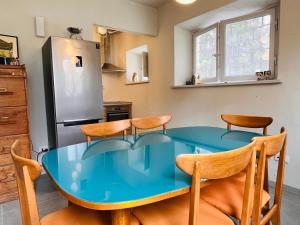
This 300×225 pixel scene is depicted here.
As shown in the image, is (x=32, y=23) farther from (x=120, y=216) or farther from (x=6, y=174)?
(x=120, y=216)

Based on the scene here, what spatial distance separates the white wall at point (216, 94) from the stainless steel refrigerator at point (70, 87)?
4.50 feet

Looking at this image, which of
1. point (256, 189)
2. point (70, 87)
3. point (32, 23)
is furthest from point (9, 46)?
point (256, 189)

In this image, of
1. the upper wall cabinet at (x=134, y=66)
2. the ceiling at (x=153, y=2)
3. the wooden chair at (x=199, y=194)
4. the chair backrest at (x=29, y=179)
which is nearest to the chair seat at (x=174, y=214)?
the wooden chair at (x=199, y=194)

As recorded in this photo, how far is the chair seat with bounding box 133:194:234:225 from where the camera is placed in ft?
3.23

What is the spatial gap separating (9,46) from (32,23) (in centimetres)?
41

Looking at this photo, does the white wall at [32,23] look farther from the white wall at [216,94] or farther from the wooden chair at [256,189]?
the wooden chair at [256,189]

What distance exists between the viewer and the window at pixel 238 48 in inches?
99.2

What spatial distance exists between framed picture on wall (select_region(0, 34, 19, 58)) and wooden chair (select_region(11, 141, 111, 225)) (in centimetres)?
187

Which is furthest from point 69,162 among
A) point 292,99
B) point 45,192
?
point 292,99

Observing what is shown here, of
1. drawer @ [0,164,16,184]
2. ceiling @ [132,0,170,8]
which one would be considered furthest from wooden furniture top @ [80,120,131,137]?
ceiling @ [132,0,170,8]

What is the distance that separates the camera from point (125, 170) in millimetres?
955

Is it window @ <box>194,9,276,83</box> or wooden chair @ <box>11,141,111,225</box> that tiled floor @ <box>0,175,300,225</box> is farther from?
window @ <box>194,9,276,83</box>

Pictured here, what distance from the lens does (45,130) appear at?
2756 millimetres

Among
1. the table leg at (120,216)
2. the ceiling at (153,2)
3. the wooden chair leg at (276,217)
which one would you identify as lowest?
the wooden chair leg at (276,217)
